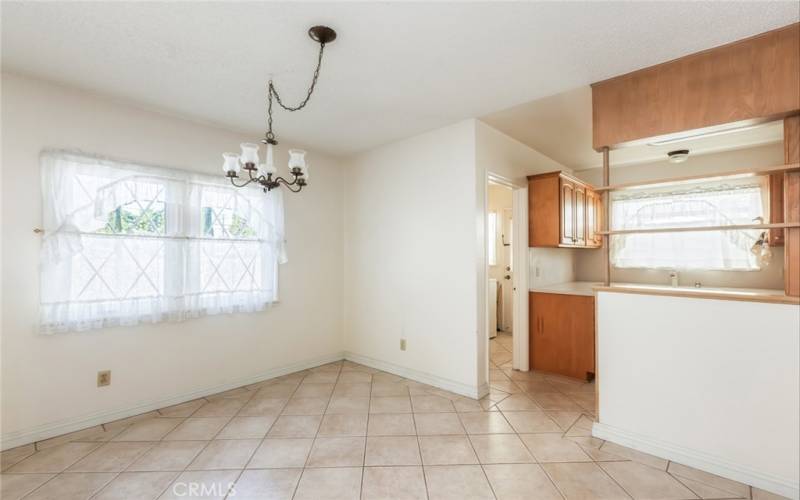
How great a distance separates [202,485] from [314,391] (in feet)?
4.62

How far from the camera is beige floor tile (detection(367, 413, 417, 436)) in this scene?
2.48m

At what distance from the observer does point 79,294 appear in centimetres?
256

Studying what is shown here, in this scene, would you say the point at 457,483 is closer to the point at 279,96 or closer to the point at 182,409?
the point at 182,409

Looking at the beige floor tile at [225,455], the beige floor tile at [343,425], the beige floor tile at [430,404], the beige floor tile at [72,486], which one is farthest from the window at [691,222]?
the beige floor tile at [72,486]

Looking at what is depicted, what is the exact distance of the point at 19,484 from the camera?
75.7 inches

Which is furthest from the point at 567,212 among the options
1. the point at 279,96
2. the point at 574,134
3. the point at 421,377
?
the point at 279,96

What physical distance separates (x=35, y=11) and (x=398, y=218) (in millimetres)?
2915

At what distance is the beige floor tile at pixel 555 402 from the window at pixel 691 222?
254 cm

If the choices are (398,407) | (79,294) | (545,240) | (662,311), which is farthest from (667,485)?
(79,294)

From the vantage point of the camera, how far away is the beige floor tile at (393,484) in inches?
71.5

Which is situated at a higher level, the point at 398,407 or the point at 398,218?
the point at 398,218

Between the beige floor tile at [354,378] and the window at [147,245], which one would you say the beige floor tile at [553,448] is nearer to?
the beige floor tile at [354,378]

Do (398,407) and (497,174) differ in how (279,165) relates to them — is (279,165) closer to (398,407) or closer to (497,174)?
(497,174)

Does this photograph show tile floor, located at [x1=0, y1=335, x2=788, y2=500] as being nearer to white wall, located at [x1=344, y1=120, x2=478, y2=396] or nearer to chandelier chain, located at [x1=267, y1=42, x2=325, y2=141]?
white wall, located at [x1=344, y1=120, x2=478, y2=396]
